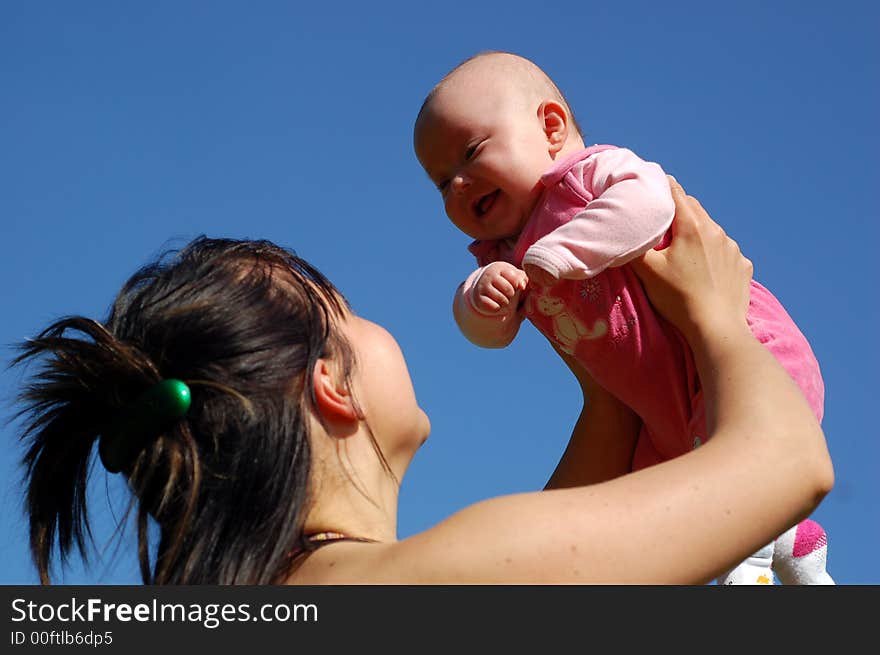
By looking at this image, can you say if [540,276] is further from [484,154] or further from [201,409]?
[201,409]

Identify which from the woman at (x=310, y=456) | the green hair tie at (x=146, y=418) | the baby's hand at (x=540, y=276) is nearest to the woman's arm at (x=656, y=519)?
the woman at (x=310, y=456)

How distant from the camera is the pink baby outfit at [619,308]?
3213mm

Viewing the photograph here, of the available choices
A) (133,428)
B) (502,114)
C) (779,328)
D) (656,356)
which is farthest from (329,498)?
(502,114)

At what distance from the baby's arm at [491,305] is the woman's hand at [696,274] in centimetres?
40

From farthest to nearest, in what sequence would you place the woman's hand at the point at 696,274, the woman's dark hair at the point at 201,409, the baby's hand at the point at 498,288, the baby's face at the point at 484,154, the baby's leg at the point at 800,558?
the baby's leg at the point at 800,558 → the baby's face at the point at 484,154 → the baby's hand at the point at 498,288 → the woman's hand at the point at 696,274 → the woman's dark hair at the point at 201,409

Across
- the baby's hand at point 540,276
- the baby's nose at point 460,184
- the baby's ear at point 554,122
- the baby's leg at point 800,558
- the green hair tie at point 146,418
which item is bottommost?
the baby's leg at point 800,558

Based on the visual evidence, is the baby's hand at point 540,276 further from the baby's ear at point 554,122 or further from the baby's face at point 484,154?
the baby's ear at point 554,122

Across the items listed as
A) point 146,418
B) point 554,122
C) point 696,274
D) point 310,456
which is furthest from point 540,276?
point 146,418

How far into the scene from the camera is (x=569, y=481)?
3.58 m

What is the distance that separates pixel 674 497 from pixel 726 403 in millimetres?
417

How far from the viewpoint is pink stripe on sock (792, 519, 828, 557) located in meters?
3.90

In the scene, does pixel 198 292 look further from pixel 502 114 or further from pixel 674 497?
pixel 502 114

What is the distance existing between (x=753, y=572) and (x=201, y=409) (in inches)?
78.8

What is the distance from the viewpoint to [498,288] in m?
3.47
